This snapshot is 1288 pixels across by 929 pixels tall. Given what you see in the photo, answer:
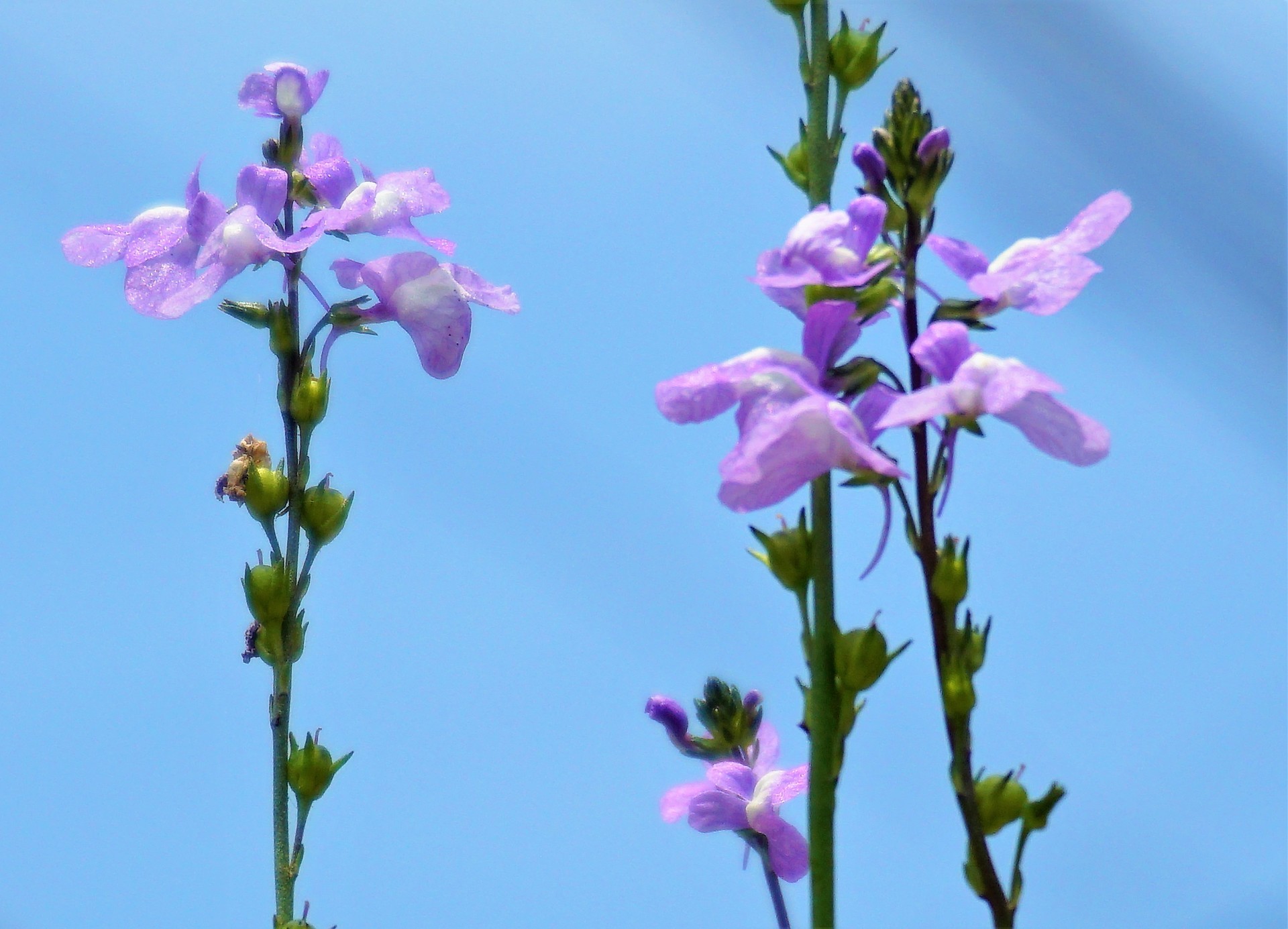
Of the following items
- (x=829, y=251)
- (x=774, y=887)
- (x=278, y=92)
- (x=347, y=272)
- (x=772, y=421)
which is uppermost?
(x=278, y=92)

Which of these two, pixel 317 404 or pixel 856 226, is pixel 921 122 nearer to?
pixel 856 226

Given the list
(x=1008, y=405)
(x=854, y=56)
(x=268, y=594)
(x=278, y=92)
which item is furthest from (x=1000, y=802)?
(x=278, y=92)

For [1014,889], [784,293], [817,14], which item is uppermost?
[817,14]

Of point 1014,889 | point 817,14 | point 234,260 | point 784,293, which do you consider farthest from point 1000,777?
point 234,260

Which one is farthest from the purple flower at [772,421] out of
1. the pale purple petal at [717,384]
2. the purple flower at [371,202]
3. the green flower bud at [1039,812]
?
the purple flower at [371,202]

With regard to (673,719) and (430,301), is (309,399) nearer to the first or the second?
(430,301)

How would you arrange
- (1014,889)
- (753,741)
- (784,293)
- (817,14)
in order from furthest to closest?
(753,741) → (817,14) → (784,293) → (1014,889)

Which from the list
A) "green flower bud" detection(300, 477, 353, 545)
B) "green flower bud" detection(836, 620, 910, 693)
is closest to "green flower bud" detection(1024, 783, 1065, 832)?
"green flower bud" detection(836, 620, 910, 693)
